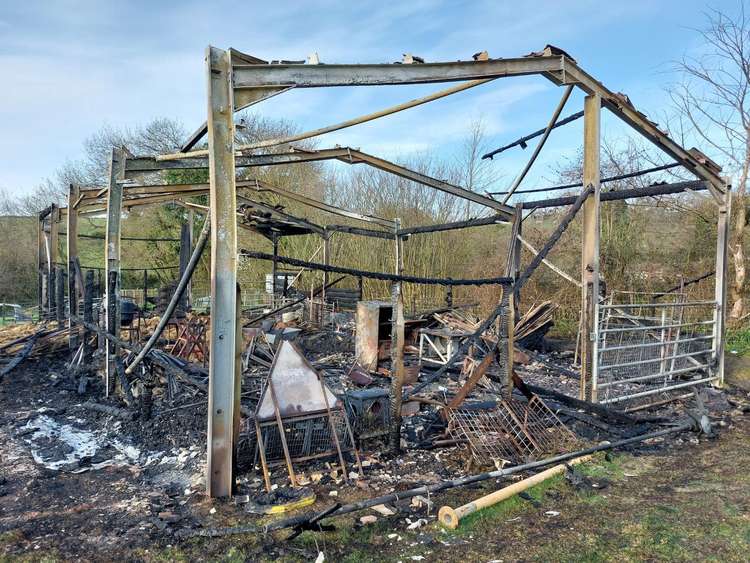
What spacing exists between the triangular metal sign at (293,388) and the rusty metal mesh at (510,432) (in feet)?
4.67

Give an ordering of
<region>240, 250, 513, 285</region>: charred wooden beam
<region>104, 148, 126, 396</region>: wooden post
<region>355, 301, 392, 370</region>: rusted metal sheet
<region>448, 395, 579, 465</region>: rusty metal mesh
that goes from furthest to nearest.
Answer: <region>355, 301, 392, 370</region>: rusted metal sheet → <region>104, 148, 126, 396</region>: wooden post → <region>448, 395, 579, 465</region>: rusty metal mesh → <region>240, 250, 513, 285</region>: charred wooden beam

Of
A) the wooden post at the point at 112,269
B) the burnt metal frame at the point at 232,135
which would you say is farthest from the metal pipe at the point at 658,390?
the wooden post at the point at 112,269

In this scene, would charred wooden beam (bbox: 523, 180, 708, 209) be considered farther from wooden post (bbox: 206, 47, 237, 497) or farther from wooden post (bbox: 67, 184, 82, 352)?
wooden post (bbox: 67, 184, 82, 352)

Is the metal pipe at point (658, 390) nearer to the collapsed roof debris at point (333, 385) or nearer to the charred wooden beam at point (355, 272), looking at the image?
the collapsed roof debris at point (333, 385)

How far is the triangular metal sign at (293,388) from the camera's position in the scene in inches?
192

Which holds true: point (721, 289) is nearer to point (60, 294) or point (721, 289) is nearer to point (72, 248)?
point (72, 248)

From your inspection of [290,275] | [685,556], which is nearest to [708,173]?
[685,556]

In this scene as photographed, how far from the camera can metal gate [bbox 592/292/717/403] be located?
686 cm

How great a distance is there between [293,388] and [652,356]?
25.3 feet

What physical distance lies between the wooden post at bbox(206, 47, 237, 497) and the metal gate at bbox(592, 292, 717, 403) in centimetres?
440

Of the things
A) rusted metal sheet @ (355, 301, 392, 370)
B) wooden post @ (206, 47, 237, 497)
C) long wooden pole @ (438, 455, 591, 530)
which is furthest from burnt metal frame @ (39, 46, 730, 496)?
rusted metal sheet @ (355, 301, 392, 370)

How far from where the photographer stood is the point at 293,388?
500 cm

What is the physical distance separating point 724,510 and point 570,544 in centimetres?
151

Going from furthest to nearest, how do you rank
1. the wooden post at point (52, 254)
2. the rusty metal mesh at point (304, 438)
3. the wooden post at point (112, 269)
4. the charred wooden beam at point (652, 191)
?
the wooden post at point (52, 254), the charred wooden beam at point (652, 191), the wooden post at point (112, 269), the rusty metal mesh at point (304, 438)
